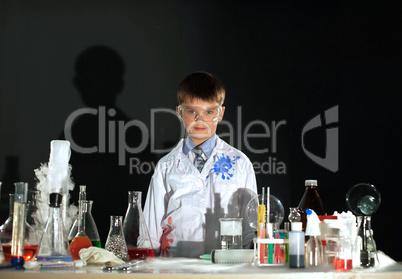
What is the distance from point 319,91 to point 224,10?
0.85m

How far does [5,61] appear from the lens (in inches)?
140

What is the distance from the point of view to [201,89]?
2688mm

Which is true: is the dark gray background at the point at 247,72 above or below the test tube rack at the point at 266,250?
above

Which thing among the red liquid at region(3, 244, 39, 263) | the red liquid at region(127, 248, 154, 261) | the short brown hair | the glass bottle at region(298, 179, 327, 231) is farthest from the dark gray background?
the red liquid at region(3, 244, 39, 263)

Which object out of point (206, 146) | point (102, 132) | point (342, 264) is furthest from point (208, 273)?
point (102, 132)

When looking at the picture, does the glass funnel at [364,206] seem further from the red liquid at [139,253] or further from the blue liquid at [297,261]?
the red liquid at [139,253]

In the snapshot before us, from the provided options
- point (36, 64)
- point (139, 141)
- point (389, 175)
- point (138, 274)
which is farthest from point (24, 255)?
point (389, 175)

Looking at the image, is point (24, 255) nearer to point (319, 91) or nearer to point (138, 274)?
point (138, 274)

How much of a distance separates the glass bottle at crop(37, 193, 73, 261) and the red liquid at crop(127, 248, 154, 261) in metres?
0.29

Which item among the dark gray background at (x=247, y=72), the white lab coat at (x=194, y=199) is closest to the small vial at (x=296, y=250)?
the white lab coat at (x=194, y=199)

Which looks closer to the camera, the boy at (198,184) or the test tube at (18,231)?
the test tube at (18,231)

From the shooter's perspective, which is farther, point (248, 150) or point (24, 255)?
point (248, 150)

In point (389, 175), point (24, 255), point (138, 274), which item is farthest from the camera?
point (389, 175)

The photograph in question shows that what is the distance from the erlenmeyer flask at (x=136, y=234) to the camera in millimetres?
1701
